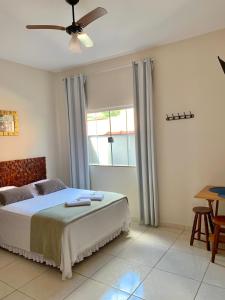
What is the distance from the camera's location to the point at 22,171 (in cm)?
396

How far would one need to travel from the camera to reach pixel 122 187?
4070 mm

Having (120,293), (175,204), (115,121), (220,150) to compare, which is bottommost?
(120,293)

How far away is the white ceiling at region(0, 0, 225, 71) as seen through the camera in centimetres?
235

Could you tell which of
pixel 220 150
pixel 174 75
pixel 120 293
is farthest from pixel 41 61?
pixel 120 293

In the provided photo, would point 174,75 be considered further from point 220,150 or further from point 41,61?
point 41,61

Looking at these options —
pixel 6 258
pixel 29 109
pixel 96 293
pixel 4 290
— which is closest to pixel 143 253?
pixel 96 293

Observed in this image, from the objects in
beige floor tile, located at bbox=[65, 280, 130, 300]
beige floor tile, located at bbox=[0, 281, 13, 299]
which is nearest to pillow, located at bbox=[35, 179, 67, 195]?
beige floor tile, located at bbox=[0, 281, 13, 299]

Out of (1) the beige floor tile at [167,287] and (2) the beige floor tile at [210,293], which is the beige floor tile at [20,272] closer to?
(1) the beige floor tile at [167,287]

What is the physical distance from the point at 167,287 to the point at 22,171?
288 cm

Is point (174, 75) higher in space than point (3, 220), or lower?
higher

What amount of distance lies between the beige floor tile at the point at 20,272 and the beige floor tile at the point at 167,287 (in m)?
1.16

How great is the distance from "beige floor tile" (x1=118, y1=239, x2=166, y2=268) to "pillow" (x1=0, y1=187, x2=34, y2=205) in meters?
1.59

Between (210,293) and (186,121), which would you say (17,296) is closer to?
(210,293)

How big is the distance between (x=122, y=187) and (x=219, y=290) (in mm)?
2188
